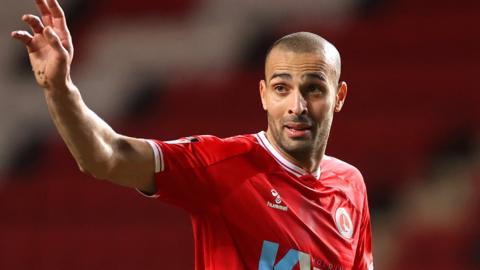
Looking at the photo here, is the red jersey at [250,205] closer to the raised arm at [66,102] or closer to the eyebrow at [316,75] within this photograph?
the raised arm at [66,102]

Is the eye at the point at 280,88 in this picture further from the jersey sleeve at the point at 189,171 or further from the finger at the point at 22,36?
the finger at the point at 22,36

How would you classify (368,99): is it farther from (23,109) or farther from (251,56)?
(23,109)

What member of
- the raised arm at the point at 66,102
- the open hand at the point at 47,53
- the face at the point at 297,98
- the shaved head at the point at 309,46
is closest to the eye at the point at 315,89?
the face at the point at 297,98

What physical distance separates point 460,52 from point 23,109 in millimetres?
4240

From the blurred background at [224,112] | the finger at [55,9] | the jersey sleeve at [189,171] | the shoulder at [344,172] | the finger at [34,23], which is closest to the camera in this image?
the finger at [34,23]

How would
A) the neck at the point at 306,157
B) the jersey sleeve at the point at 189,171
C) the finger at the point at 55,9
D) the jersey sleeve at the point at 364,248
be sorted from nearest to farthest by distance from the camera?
the finger at the point at 55,9 < the jersey sleeve at the point at 189,171 < the neck at the point at 306,157 < the jersey sleeve at the point at 364,248

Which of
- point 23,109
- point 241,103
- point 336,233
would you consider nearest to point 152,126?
point 241,103

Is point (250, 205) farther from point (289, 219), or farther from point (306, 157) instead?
point (306, 157)

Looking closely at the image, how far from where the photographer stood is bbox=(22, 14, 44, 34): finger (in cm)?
263

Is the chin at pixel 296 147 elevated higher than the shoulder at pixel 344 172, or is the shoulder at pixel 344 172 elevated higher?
the chin at pixel 296 147

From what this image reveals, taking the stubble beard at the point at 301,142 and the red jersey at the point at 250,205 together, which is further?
the stubble beard at the point at 301,142

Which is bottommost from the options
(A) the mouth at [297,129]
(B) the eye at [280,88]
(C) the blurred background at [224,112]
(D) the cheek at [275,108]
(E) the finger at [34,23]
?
(C) the blurred background at [224,112]

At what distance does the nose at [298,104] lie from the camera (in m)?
3.28

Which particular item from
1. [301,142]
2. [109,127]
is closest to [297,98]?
[301,142]
